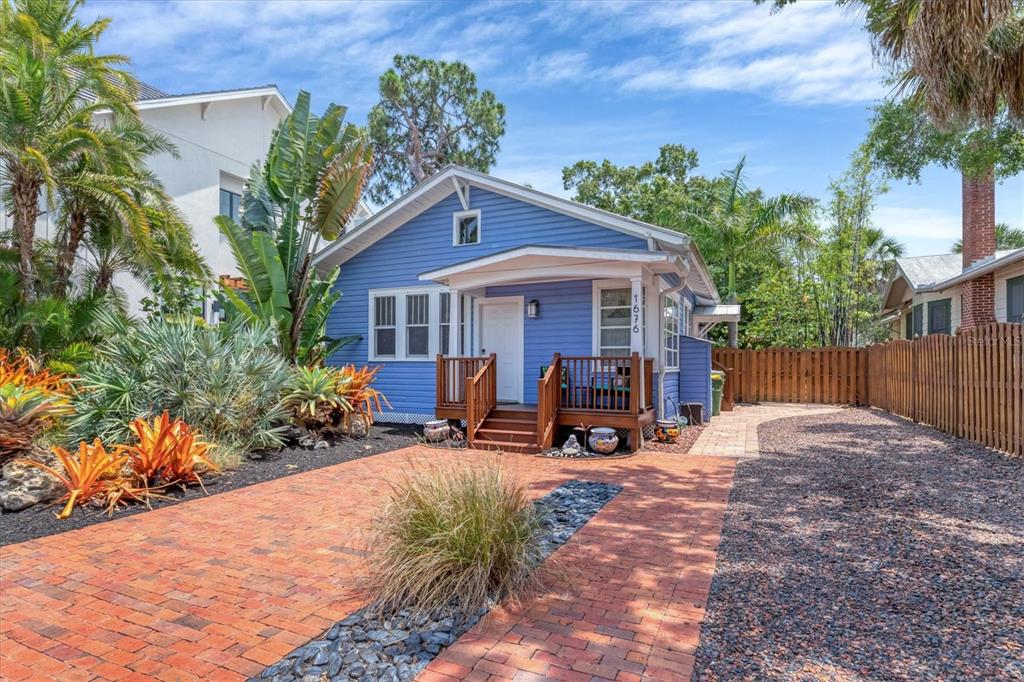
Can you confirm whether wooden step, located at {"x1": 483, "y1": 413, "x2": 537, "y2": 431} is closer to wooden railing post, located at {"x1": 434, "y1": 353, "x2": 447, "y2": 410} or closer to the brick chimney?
wooden railing post, located at {"x1": 434, "y1": 353, "x2": 447, "y2": 410}

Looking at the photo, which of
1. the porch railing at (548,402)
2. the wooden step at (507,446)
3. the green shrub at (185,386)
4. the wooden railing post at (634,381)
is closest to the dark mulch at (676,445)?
the wooden railing post at (634,381)

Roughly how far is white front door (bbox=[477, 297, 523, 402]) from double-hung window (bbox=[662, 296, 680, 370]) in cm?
303

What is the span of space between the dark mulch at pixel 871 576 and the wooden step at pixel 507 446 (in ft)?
11.5

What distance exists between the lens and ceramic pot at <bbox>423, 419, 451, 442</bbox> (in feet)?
34.2

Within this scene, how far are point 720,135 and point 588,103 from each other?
531 cm

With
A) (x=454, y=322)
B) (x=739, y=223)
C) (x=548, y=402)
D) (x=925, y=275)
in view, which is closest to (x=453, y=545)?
(x=548, y=402)

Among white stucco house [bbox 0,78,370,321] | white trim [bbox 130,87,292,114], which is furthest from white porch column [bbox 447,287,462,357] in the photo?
white trim [bbox 130,87,292,114]

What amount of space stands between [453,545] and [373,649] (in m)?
0.76

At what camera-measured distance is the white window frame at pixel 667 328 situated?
11.6 meters

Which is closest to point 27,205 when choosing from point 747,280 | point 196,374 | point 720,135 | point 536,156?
point 196,374

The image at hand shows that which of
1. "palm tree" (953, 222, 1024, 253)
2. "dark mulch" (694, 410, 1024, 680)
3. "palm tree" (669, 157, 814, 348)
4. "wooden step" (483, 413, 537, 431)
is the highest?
"palm tree" (953, 222, 1024, 253)

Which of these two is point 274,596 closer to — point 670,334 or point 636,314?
point 636,314

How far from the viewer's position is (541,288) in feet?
37.7

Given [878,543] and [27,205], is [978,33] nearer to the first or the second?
[878,543]
